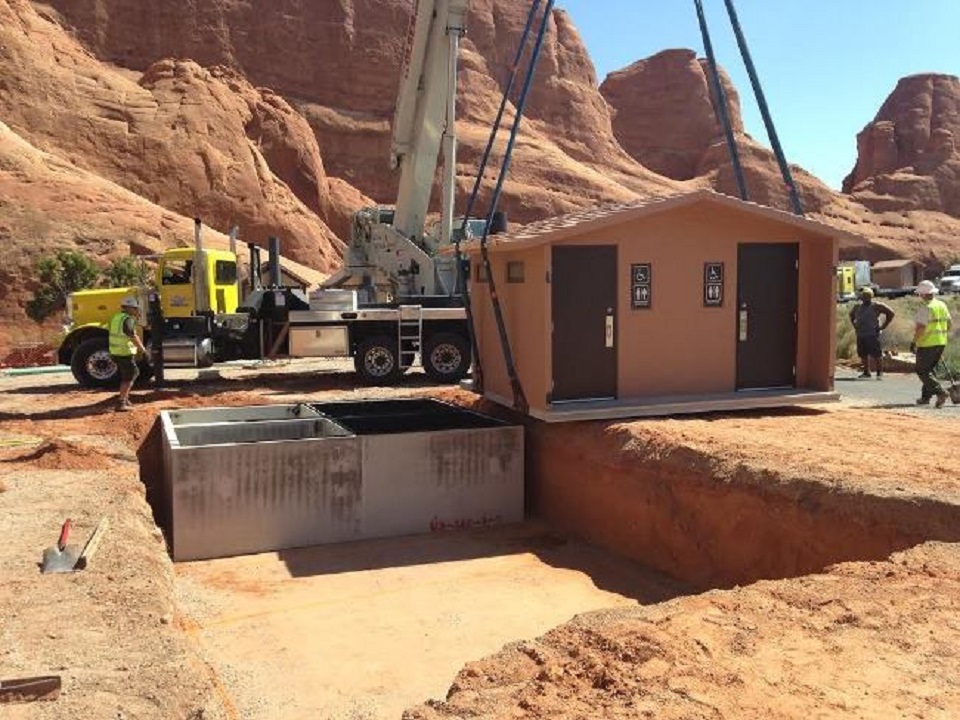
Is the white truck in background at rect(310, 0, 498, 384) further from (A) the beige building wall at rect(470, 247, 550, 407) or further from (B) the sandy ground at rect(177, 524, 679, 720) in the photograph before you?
(B) the sandy ground at rect(177, 524, 679, 720)

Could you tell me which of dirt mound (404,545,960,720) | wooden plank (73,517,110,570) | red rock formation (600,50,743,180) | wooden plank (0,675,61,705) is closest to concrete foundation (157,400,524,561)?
wooden plank (73,517,110,570)

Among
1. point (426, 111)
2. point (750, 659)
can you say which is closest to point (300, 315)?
point (426, 111)

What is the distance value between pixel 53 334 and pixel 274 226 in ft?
51.4

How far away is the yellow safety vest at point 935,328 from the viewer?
12.8 meters

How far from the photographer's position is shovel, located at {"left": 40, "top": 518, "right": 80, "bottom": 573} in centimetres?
655

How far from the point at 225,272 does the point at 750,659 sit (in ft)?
49.9

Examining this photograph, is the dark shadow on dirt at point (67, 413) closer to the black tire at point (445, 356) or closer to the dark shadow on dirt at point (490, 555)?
the dark shadow on dirt at point (490, 555)

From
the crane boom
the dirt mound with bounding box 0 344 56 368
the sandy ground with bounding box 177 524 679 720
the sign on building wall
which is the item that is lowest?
the sandy ground with bounding box 177 524 679 720

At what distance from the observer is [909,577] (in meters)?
5.62

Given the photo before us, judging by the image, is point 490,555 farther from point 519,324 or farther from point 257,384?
point 257,384

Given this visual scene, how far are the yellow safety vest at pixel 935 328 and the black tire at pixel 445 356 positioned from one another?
8323 mm

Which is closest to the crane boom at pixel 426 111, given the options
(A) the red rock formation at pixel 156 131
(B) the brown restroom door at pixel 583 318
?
(B) the brown restroom door at pixel 583 318

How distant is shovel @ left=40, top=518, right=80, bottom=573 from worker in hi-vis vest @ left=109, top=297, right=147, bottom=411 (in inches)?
285

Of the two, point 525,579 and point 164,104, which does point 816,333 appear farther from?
point 164,104
